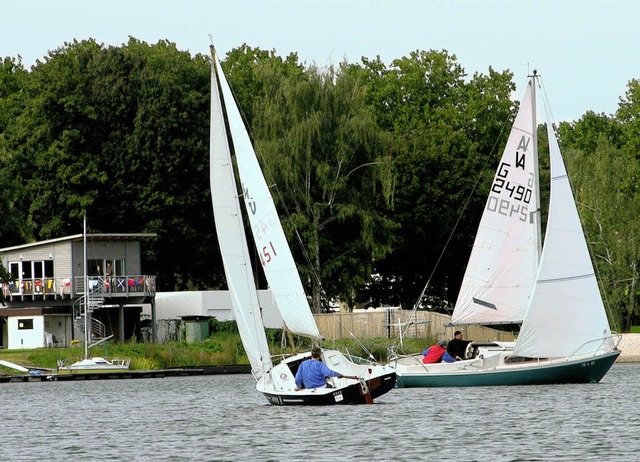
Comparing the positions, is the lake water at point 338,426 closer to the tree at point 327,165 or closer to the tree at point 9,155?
the tree at point 9,155

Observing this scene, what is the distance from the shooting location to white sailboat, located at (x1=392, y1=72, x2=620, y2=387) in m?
47.9

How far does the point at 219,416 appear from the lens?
41938 millimetres

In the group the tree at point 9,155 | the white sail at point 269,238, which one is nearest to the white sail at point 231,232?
the white sail at point 269,238

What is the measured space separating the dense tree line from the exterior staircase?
17.3 feet

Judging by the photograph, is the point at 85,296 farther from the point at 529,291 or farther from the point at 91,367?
the point at 529,291

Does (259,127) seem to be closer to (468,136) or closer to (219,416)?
(468,136)

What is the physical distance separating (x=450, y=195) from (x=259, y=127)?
16520mm

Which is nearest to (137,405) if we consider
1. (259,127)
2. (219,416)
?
(219,416)

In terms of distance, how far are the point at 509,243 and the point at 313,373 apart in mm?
13944

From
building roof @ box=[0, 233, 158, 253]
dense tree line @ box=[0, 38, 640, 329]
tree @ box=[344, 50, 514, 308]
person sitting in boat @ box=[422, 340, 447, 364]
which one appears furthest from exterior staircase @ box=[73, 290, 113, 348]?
person sitting in boat @ box=[422, 340, 447, 364]

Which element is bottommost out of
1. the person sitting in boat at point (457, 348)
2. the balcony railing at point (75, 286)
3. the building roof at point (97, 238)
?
the person sitting in boat at point (457, 348)

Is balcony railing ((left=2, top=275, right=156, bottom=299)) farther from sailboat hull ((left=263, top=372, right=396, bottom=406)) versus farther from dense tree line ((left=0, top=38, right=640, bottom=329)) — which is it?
sailboat hull ((left=263, top=372, right=396, bottom=406))

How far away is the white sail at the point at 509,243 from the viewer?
169 feet

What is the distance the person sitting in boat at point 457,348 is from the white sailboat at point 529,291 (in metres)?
0.43
